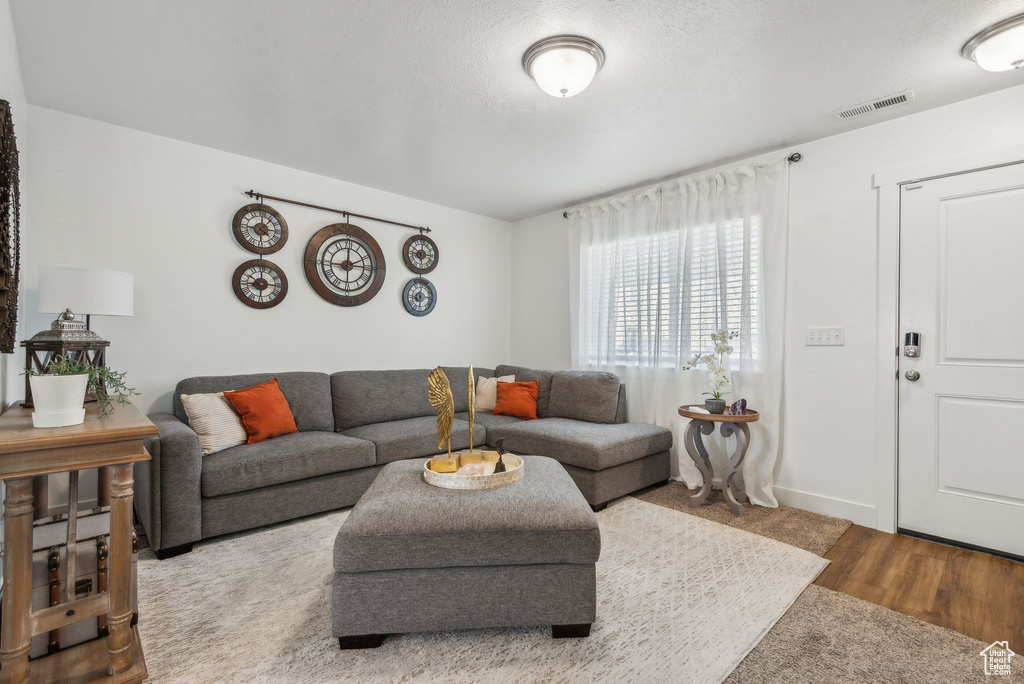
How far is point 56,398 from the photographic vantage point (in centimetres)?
137

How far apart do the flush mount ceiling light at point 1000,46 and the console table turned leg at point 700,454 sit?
2.21 meters

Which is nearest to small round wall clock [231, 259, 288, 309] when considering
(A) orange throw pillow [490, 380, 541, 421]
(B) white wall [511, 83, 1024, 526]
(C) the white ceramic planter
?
(A) orange throw pillow [490, 380, 541, 421]

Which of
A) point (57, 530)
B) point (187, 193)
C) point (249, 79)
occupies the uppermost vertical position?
point (249, 79)

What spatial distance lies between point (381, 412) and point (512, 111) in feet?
7.68

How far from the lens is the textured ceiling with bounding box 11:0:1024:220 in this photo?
193 cm

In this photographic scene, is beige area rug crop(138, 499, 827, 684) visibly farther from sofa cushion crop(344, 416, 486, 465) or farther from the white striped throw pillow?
sofa cushion crop(344, 416, 486, 465)

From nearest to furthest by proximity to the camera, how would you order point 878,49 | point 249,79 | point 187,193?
1. point 878,49
2. point 249,79
3. point 187,193

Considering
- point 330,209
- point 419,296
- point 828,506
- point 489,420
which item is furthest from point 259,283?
point 828,506

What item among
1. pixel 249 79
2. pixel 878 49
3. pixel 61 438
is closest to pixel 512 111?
pixel 249 79

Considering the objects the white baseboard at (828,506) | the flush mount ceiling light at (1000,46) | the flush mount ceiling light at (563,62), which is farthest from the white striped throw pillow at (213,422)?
the flush mount ceiling light at (1000,46)

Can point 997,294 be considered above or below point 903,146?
below

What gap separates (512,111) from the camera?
273cm

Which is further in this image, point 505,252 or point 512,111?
point 505,252

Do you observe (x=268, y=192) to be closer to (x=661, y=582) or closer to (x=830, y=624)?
(x=661, y=582)
